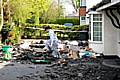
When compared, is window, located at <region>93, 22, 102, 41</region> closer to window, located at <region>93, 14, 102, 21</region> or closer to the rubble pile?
window, located at <region>93, 14, 102, 21</region>

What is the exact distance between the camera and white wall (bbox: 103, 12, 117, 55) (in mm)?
21172

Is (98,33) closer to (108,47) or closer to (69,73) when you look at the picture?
(108,47)

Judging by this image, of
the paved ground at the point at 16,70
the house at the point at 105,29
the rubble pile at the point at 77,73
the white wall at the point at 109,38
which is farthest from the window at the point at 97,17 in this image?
the paved ground at the point at 16,70

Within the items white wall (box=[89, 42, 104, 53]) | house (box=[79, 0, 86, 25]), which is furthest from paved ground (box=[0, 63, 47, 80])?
house (box=[79, 0, 86, 25])

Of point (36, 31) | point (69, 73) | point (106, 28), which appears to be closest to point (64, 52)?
point (106, 28)

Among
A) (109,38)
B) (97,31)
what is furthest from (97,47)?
(109,38)

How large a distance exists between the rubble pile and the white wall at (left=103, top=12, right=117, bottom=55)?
11.8 ft

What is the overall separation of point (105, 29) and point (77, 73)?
7409mm

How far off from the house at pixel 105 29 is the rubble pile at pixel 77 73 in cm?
357

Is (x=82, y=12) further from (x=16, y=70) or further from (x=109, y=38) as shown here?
(x=16, y=70)

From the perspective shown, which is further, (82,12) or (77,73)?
(82,12)

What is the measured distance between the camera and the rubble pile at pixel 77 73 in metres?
13.4

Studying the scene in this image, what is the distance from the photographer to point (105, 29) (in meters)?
21.5

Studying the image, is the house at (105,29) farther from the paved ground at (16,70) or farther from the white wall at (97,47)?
the paved ground at (16,70)
